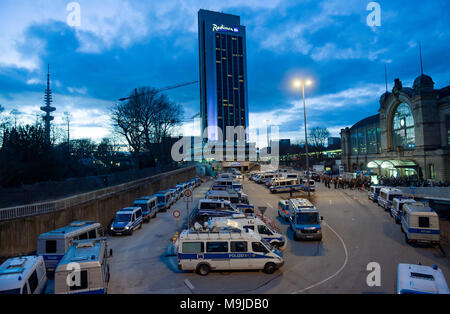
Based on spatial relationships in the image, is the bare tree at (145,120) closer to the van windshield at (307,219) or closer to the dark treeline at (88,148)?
the dark treeline at (88,148)

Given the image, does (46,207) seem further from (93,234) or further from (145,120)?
(145,120)

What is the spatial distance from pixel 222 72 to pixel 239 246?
156 m

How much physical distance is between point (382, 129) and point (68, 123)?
5458 cm

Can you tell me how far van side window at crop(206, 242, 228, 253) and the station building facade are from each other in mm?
36473

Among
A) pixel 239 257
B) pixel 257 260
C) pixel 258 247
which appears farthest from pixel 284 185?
pixel 239 257

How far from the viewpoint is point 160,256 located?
1352cm

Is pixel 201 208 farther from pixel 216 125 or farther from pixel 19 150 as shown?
pixel 216 125

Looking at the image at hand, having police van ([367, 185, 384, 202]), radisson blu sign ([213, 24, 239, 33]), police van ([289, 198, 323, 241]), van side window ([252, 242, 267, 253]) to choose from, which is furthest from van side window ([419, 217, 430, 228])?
radisson blu sign ([213, 24, 239, 33])

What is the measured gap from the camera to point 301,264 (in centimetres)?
1201

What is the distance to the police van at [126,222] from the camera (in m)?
17.4

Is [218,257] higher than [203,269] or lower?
higher

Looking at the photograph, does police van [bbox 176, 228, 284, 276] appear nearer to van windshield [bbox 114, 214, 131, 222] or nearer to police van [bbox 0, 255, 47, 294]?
police van [bbox 0, 255, 47, 294]

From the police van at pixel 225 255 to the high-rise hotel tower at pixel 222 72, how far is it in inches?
5807

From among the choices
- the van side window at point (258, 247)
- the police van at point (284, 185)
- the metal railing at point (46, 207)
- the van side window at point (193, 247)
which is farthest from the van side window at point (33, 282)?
the police van at point (284, 185)
